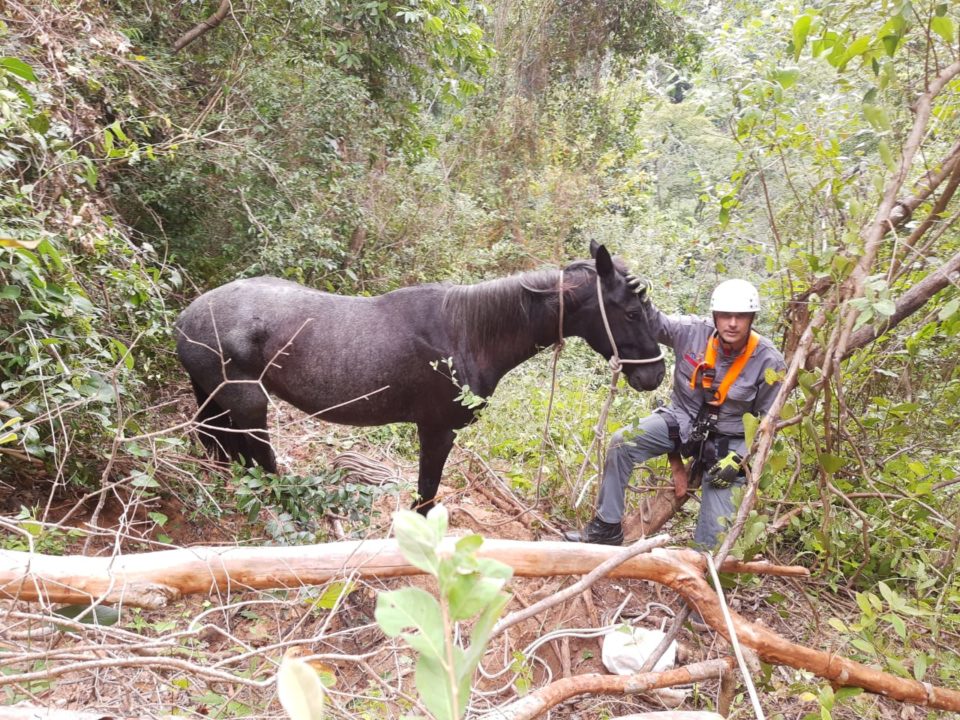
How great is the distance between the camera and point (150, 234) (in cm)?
620

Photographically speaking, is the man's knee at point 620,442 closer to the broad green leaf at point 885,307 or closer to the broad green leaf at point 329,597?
the broad green leaf at point 329,597

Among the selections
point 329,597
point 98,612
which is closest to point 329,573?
point 329,597

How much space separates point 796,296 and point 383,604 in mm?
3551

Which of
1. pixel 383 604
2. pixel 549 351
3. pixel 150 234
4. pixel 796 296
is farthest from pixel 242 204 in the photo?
pixel 383 604

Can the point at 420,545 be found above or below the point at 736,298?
above

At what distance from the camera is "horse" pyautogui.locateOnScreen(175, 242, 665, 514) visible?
3898mm

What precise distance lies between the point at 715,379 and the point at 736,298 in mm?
504

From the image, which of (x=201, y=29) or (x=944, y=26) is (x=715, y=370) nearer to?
(x=944, y=26)

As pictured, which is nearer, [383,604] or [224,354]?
[383,604]

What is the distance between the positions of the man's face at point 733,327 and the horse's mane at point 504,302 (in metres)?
0.82

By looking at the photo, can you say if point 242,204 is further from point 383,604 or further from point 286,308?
point 383,604

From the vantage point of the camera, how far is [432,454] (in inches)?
163

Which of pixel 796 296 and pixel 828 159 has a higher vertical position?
pixel 828 159

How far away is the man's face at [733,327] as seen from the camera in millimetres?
3650
